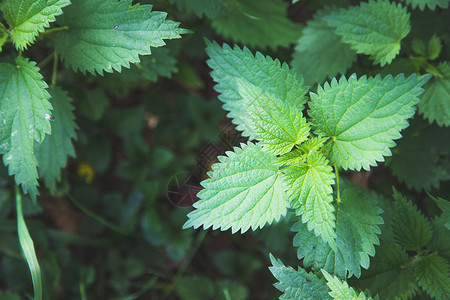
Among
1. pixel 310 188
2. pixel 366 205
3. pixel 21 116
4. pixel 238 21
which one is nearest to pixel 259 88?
pixel 310 188

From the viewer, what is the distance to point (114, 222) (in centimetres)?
258

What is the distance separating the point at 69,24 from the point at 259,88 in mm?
931

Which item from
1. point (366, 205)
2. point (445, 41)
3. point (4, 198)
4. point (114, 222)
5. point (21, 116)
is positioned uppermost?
point (445, 41)

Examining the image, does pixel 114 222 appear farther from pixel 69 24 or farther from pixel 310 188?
pixel 310 188

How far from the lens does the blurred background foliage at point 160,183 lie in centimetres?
211

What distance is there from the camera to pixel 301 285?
1.53m

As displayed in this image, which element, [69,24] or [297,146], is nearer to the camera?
[297,146]

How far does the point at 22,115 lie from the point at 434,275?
185 cm

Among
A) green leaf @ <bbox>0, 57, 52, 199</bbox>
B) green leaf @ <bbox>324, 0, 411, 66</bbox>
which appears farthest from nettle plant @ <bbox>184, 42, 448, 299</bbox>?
green leaf @ <bbox>0, 57, 52, 199</bbox>

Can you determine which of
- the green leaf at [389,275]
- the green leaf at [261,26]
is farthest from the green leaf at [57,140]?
the green leaf at [389,275]

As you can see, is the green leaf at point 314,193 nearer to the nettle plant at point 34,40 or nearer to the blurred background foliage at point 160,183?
the blurred background foliage at point 160,183

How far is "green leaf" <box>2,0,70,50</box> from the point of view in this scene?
1.48 meters

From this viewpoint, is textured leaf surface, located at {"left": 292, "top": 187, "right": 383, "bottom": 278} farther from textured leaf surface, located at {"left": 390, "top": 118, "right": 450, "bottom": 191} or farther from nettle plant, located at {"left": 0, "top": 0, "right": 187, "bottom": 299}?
nettle plant, located at {"left": 0, "top": 0, "right": 187, "bottom": 299}

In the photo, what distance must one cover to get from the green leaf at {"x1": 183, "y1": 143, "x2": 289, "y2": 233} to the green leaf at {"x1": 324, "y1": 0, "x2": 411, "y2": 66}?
2.51 feet
